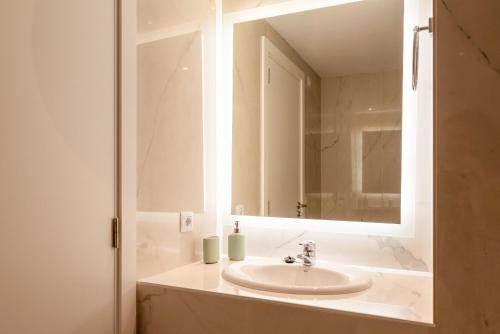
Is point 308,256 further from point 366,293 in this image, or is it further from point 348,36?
point 348,36

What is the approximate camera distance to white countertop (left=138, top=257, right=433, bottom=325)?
956 mm

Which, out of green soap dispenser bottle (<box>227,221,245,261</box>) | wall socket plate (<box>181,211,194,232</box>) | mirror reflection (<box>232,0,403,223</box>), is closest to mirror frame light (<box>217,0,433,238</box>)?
mirror reflection (<box>232,0,403,223</box>)

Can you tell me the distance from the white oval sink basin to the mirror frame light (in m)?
0.23

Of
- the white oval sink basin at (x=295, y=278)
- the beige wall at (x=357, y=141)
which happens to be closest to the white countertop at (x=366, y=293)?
the white oval sink basin at (x=295, y=278)

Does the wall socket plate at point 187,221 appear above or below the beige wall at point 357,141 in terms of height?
below

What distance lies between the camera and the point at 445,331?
0.85m

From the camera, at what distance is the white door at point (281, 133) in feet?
5.24

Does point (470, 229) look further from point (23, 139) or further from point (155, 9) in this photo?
point (155, 9)

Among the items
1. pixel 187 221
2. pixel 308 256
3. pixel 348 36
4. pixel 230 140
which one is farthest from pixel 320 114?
pixel 187 221

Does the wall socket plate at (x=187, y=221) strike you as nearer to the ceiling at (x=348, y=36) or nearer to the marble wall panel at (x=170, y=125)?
the marble wall panel at (x=170, y=125)

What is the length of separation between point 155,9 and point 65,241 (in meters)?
0.85

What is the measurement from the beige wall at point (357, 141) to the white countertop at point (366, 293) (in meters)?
0.23

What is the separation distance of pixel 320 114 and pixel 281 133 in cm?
21

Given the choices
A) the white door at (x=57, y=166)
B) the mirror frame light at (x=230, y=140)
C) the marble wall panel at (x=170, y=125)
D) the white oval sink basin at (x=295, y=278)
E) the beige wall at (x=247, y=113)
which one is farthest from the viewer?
the beige wall at (x=247, y=113)
